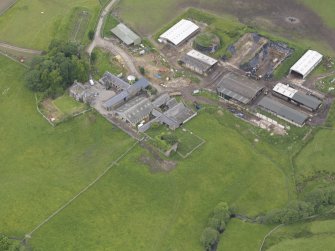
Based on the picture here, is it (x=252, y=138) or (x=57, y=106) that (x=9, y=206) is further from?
(x=252, y=138)

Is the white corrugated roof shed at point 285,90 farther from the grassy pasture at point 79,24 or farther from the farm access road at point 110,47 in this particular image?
the grassy pasture at point 79,24

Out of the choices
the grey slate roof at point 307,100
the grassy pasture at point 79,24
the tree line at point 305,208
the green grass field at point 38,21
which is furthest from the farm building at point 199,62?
the tree line at point 305,208

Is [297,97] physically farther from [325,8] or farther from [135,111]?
[325,8]

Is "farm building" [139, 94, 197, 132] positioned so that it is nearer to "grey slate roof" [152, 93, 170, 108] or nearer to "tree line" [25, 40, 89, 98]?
"grey slate roof" [152, 93, 170, 108]

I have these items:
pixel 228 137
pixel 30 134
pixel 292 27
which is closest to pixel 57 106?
pixel 30 134

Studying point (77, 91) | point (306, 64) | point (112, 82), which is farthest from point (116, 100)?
point (306, 64)

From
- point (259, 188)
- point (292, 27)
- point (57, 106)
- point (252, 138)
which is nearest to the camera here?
point (259, 188)
